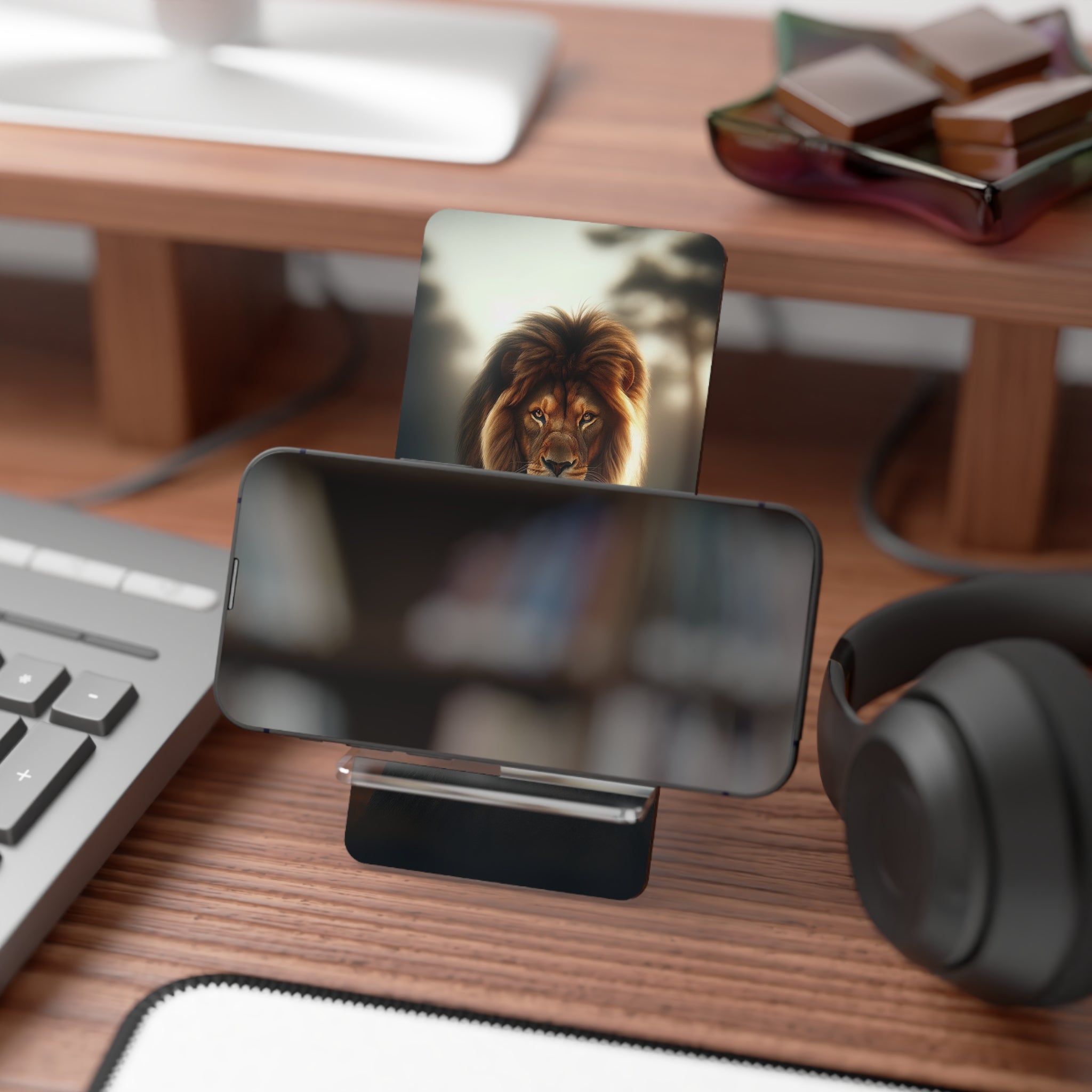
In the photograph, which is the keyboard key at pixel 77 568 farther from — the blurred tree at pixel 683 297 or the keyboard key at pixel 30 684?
the blurred tree at pixel 683 297

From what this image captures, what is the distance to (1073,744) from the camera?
0.28 metres

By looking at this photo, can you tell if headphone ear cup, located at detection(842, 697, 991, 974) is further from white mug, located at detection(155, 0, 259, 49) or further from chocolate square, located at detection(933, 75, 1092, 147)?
white mug, located at detection(155, 0, 259, 49)

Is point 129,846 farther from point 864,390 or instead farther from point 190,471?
point 864,390

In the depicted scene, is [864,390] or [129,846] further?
[864,390]

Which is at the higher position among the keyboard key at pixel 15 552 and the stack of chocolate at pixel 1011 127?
the stack of chocolate at pixel 1011 127

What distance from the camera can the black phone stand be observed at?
36 cm

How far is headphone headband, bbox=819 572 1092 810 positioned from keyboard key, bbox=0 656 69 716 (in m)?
0.24

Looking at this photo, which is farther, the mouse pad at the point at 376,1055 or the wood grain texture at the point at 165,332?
the wood grain texture at the point at 165,332

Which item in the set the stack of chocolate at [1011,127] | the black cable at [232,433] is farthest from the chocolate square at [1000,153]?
the black cable at [232,433]

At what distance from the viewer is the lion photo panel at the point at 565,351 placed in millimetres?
397

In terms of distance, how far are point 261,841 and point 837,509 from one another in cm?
30

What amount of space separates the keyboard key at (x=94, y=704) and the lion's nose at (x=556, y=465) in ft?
0.50

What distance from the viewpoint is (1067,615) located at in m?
0.42

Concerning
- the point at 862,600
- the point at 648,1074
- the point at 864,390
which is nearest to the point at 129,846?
the point at 648,1074
